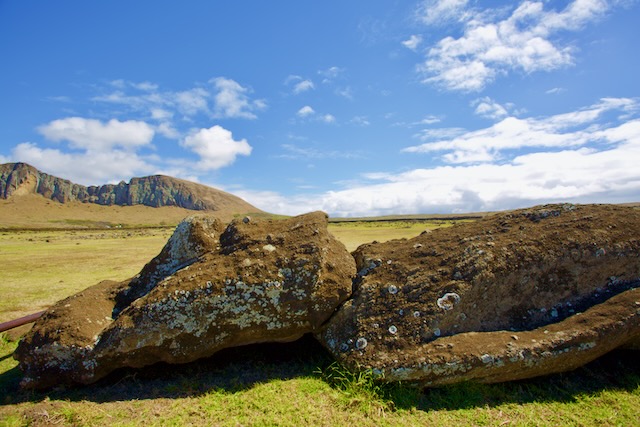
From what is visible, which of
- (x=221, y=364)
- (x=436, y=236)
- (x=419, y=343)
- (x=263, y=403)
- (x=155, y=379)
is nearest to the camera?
(x=263, y=403)

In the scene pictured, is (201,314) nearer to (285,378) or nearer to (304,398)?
(285,378)

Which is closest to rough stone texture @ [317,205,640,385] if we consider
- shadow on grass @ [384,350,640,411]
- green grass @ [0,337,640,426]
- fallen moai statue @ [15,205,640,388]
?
fallen moai statue @ [15,205,640,388]

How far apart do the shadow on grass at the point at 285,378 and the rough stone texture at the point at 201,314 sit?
0.37 metres

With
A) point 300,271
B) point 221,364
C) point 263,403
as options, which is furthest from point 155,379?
A: point 300,271

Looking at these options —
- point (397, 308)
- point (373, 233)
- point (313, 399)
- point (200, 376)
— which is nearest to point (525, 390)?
point (397, 308)

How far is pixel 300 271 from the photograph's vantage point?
22.4ft

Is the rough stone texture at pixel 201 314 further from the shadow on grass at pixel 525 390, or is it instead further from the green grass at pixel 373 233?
the green grass at pixel 373 233

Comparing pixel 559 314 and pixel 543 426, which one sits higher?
pixel 559 314

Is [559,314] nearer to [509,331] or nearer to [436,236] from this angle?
[509,331]

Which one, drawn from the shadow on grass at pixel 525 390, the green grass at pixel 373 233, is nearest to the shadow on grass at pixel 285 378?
the shadow on grass at pixel 525 390

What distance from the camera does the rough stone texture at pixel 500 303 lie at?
570 centimetres

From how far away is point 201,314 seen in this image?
636 centimetres

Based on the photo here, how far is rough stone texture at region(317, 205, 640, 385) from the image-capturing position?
570 cm

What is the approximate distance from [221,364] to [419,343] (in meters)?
4.05
